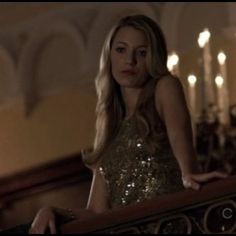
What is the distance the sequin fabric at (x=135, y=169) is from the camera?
365cm

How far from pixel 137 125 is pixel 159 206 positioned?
0.61 m

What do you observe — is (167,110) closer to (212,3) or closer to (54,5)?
(212,3)

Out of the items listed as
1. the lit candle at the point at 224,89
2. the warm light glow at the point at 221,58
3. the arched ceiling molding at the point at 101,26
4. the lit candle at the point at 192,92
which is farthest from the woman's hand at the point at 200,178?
the arched ceiling molding at the point at 101,26

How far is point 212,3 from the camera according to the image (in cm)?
699

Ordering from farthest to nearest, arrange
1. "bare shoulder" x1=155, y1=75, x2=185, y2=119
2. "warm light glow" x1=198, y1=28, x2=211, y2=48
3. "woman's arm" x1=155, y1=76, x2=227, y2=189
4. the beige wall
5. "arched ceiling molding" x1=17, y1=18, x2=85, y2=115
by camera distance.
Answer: "arched ceiling molding" x1=17, y1=18, x2=85, y2=115
the beige wall
"warm light glow" x1=198, y1=28, x2=211, y2=48
"bare shoulder" x1=155, y1=75, x2=185, y2=119
"woman's arm" x1=155, y1=76, x2=227, y2=189

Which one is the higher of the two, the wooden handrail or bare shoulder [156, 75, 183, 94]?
bare shoulder [156, 75, 183, 94]

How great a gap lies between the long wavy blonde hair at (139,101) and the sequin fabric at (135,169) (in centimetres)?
3

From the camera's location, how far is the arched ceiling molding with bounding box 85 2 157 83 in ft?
24.1

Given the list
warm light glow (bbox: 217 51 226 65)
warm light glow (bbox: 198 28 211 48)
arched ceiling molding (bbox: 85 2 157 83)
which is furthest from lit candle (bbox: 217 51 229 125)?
arched ceiling molding (bbox: 85 2 157 83)

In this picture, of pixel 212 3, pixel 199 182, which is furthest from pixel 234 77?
pixel 199 182

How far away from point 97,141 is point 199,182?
70cm

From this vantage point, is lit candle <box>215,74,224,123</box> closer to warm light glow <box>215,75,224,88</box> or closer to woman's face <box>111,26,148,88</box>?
warm light glow <box>215,75,224,88</box>

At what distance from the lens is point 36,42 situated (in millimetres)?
7660

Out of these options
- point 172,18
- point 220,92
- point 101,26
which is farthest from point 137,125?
point 101,26
